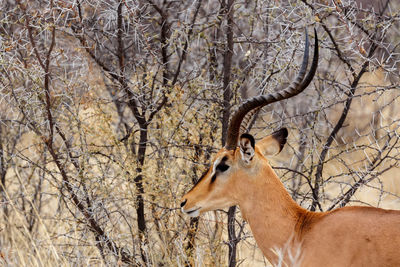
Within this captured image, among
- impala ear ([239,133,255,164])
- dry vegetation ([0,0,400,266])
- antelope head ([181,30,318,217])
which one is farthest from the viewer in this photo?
dry vegetation ([0,0,400,266])

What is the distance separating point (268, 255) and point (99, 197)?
2.03 meters

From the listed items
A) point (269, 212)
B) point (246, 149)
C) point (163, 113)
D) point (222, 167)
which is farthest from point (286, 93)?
point (163, 113)

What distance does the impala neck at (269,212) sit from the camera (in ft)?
14.1

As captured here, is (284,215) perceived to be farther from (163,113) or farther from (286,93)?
(163,113)

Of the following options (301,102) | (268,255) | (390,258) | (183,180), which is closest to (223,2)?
(183,180)

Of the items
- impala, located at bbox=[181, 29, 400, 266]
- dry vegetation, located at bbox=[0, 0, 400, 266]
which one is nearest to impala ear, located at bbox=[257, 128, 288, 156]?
impala, located at bbox=[181, 29, 400, 266]

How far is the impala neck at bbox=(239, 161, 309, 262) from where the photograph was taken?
429cm

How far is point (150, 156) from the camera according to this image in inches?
251

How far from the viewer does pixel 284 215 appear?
431 centimetres

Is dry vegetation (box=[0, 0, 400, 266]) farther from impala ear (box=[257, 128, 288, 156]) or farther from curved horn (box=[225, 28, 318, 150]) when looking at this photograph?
curved horn (box=[225, 28, 318, 150])

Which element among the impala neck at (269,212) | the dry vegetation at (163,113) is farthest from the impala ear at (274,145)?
the dry vegetation at (163,113)

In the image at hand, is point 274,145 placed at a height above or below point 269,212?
above

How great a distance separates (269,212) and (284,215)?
0.34 ft

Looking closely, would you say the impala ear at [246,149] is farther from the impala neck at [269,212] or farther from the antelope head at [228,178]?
the impala neck at [269,212]
